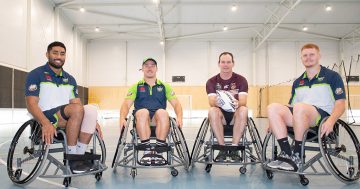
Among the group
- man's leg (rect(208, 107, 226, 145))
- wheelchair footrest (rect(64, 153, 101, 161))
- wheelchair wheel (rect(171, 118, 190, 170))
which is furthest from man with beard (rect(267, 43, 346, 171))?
wheelchair footrest (rect(64, 153, 101, 161))

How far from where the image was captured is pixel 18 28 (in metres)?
10.9

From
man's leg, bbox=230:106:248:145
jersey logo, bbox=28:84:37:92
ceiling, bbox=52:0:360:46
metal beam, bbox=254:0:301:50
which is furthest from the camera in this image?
ceiling, bbox=52:0:360:46

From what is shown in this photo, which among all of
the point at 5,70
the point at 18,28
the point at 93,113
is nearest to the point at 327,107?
the point at 93,113

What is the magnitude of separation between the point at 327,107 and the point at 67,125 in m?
2.02

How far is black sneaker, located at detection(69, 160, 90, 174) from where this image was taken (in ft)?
8.15

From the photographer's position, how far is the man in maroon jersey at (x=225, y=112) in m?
3.04

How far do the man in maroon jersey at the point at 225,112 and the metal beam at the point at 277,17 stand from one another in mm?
9226

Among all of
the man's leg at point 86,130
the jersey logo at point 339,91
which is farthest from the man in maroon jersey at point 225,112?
the man's leg at point 86,130

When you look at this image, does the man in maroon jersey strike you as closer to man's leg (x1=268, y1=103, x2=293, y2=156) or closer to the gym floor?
the gym floor

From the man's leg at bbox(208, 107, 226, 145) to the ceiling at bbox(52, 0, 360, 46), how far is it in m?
9.87

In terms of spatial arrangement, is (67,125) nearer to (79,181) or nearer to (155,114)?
(79,181)

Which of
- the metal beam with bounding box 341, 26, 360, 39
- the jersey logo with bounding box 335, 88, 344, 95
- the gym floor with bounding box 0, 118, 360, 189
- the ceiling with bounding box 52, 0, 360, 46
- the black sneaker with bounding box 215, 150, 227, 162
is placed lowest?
the gym floor with bounding box 0, 118, 360, 189

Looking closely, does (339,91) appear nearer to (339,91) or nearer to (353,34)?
(339,91)

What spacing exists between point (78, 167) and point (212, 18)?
13.9 metres
